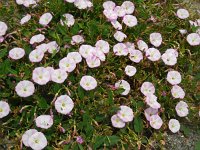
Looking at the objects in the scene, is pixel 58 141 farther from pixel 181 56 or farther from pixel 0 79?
pixel 181 56

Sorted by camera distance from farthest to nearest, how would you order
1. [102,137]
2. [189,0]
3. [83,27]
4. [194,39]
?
[189,0], [194,39], [83,27], [102,137]

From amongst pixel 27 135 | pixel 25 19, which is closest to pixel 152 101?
pixel 27 135

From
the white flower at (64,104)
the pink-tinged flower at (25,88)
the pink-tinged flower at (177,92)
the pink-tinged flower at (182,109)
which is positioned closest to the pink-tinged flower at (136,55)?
the pink-tinged flower at (177,92)

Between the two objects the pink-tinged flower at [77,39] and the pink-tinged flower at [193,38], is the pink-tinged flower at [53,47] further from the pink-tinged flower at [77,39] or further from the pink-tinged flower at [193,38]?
the pink-tinged flower at [193,38]

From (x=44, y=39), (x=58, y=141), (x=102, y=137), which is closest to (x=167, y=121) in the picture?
(x=102, y=137)

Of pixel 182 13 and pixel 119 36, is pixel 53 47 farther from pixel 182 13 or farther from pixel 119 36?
pixel 182 13

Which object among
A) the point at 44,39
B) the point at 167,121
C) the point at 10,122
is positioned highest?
the point at 44,39
